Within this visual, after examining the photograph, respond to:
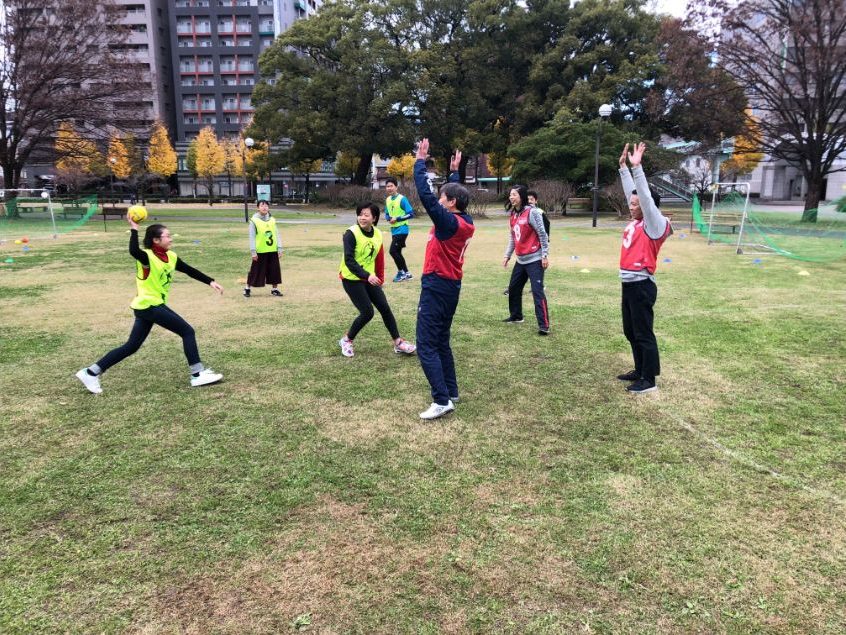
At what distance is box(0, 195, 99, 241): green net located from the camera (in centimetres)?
2056

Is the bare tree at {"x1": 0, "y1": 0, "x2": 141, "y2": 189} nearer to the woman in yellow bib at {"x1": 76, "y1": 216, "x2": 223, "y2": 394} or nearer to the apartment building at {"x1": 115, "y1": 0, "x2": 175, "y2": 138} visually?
the woman in yellow bib at {"x1": 76, "y1": 216, "x2": 223, "y2": 394}

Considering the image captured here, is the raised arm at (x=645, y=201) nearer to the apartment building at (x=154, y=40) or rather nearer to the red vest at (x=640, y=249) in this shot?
the red vest at (x=640, y=249)

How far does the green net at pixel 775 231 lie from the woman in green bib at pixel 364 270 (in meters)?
12.8

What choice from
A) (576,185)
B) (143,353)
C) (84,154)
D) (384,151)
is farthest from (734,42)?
(84,154)

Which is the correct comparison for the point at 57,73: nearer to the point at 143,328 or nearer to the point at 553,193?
the point at 553,193

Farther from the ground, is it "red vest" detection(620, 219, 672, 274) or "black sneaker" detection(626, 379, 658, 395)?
"red vest" detection(620, 219, 672, 274)

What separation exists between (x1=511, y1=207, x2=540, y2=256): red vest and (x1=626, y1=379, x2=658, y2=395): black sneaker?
242 cm

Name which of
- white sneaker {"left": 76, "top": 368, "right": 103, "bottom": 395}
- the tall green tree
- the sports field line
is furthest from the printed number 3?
the tall green tree

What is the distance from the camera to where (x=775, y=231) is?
68.6 ft

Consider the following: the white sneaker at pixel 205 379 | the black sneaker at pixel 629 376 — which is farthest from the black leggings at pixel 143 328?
the black sneaker at pixel 629 376

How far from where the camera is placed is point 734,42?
87.9 ft

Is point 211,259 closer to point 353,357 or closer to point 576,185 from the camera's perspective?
point 353,357

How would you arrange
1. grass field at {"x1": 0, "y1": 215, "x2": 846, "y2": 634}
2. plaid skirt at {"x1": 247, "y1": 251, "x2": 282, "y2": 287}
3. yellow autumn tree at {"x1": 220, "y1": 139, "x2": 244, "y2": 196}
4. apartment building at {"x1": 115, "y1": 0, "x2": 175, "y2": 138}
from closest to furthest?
grass field at {"x1": 0, "y1": 215, "x2": 846, "y2": 634}
plaid skirt at {"x1": 247, "y1": 251, "x2": 282, "y2": 287}
yellow autumn tree at {"x1": 220, "y1": 139, "x2": 244, "y2": 196}
apartment building at {"x1": 115, "y1": 0, "x2": 175, "y2": 138}

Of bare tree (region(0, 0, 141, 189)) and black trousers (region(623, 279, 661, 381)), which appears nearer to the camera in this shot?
black trousers (region(623, 279, 661, 381))
